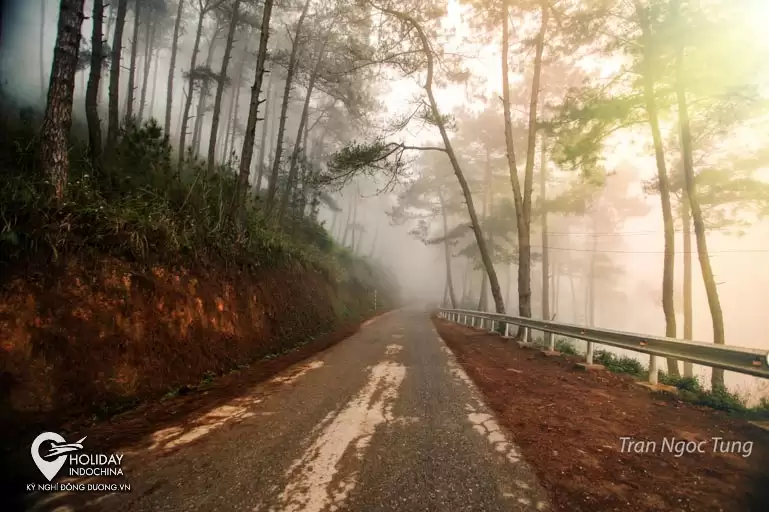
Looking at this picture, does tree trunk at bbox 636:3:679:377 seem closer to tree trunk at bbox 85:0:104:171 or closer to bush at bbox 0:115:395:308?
bush at bbox 0:115:395:308

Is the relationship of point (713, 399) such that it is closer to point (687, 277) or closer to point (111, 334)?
point (111, 334)

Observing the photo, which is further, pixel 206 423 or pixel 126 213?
pixel 126 213

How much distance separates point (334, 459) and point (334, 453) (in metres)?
0.11

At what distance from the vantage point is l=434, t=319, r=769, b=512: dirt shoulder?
2445 millimetres

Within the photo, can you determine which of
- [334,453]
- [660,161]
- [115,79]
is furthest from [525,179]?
[115,79]

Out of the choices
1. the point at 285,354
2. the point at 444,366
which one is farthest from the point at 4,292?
the point at 444,366

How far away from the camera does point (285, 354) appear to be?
7918 millimetres

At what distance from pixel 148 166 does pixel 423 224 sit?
22.6 metres

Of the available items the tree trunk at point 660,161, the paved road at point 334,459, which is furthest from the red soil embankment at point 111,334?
the tree trunk at point 660,161

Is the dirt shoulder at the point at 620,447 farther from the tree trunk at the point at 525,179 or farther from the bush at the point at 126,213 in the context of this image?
the tree trunk at the point at 525,179

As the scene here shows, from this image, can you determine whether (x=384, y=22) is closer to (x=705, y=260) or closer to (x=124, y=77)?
(x=705, y=260)

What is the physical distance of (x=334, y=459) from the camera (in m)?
2.84

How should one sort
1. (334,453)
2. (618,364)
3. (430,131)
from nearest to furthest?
1. (334,453)
2. (618,364)
3. (430,131)

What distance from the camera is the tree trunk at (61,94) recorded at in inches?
173
